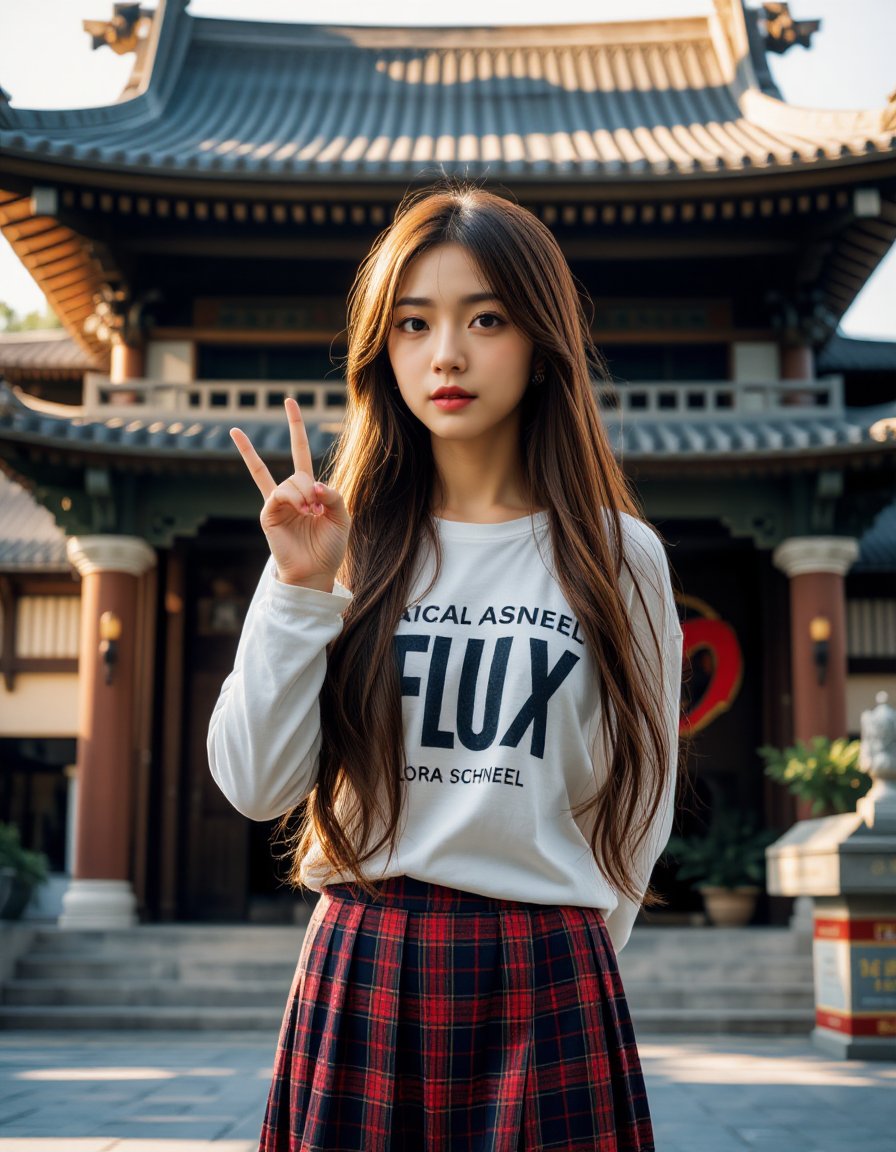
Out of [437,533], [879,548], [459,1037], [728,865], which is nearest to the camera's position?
[459,1037]

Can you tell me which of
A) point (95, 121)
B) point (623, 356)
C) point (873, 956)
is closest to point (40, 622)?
point (95, 121)

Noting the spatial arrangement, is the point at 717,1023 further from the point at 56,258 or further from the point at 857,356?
the point at 857,356

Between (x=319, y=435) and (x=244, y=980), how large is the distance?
14.2 feet

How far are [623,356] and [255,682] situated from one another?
11.2 meters

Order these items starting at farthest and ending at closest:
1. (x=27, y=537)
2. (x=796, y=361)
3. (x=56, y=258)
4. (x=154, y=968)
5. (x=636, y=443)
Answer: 1. (x=27, y=537)
2. (x=56, y=258)
3. (x=796, y=361)
4. (x=636, y=443)
5. (x=154, y=968)

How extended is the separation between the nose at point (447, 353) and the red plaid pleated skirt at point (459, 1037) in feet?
2.11

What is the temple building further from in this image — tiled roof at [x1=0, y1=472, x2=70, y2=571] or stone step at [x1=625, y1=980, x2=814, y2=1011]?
stone step at [x1=625, y1=980, x2=814, y2=1011]

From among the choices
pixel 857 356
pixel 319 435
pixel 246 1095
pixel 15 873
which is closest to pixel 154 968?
pixel 15 873

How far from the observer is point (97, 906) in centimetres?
1032

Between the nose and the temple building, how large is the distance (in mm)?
8037

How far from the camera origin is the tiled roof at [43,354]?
15078mm

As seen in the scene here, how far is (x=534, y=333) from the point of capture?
1715mm

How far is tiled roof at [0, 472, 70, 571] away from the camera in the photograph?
12898 millimetres

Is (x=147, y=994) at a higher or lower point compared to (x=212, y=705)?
lower
